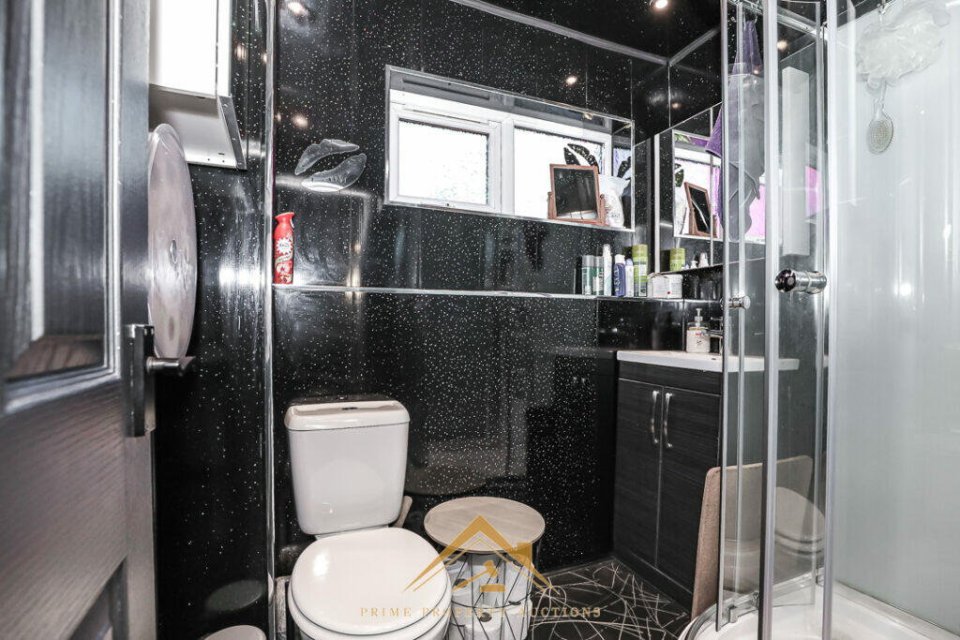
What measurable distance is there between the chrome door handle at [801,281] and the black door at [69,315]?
993 mm

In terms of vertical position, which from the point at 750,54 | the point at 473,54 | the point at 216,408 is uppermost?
the point at 473,54

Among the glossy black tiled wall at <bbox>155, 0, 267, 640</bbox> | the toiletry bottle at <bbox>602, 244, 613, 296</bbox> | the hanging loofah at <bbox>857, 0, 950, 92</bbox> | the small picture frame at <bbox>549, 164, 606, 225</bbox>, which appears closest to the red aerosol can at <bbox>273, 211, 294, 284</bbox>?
the glossy black tiled wall at <bbox>155, 0, 267, 640</bbox>

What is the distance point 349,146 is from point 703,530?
189 centimetres

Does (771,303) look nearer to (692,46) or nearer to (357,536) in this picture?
(357,536)

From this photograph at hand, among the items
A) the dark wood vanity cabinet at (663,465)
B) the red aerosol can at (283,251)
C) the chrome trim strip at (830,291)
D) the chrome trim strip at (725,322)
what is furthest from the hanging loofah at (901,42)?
the red aerosol can at (283,251)

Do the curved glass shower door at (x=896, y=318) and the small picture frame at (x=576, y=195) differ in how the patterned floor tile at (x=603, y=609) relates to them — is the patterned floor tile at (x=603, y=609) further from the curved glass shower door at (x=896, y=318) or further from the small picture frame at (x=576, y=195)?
the small picture frame at (x=576, y=195)

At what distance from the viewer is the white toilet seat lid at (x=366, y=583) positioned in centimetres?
100

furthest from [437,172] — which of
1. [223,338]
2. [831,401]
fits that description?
[831,401]

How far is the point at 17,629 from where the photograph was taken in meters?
0.28

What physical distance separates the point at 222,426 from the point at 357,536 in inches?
20.5

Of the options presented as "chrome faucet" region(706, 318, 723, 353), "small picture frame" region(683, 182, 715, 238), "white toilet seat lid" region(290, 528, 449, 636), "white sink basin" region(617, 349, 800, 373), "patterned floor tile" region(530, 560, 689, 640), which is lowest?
"patterned floor tile" region(530, 560, 689, 640)

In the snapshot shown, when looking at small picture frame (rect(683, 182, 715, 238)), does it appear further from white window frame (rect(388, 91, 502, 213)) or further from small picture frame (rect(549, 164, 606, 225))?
white window frame (rect(388, 91, 502, 213))

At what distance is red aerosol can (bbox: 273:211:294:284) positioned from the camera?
5.16 ft

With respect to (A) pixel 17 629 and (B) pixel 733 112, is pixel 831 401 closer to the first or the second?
(B) pixel 733 112
